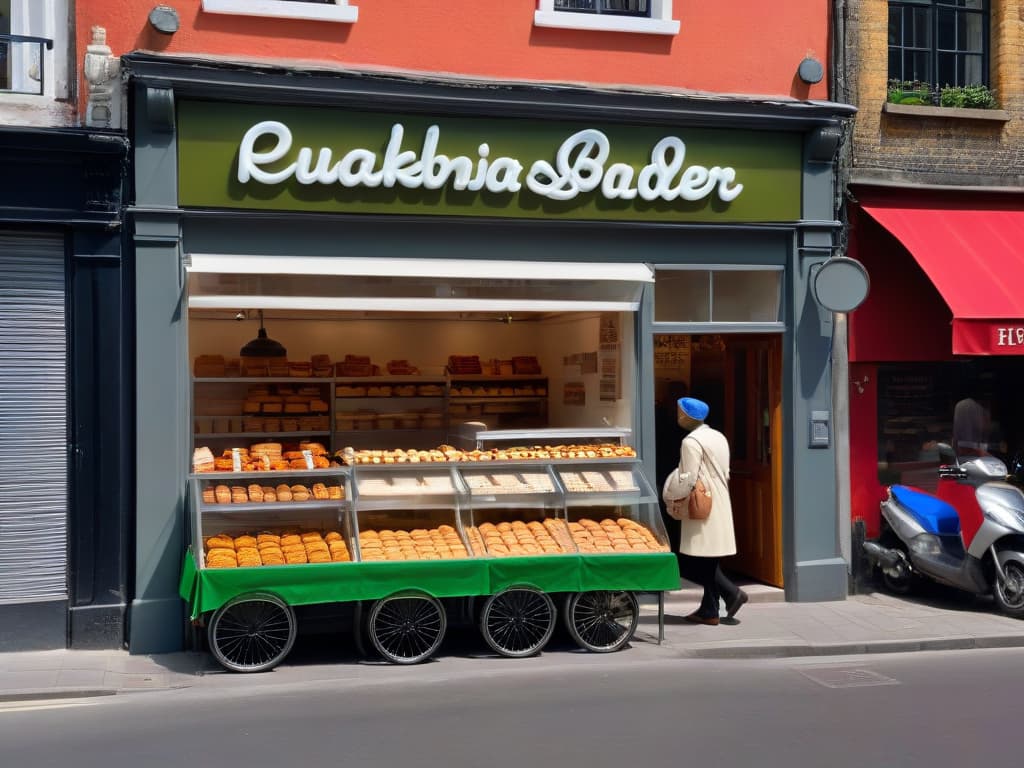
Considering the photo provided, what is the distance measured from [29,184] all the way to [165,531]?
9.98 feet

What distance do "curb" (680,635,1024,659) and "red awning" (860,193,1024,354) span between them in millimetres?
2754

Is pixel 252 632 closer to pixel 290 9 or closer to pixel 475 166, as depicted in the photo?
pixel 475 166

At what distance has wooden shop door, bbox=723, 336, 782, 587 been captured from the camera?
12367mm

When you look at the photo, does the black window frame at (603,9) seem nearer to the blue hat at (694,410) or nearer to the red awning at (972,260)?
the red awning at (972,260)

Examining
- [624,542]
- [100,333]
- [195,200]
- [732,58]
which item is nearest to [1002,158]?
[732,58]

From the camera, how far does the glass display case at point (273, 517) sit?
962 centimetres

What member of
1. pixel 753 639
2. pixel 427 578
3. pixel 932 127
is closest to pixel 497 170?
pixel 427 578

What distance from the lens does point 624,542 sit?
10.2 m

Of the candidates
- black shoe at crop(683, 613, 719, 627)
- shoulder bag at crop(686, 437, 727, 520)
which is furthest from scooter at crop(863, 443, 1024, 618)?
shoulder bag at crop(686, 437, 727, 520)

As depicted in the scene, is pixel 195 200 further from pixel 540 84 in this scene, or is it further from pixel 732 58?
pixel 732 58

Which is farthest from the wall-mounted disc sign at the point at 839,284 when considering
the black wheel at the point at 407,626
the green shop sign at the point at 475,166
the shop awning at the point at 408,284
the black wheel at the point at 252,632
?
the black wheel at the point at 252,632

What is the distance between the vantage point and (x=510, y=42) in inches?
448

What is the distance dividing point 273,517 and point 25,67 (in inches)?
170

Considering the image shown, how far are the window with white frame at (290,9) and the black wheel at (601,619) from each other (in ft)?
17.9
